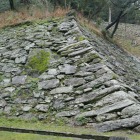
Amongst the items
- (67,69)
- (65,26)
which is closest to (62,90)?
(67,69)

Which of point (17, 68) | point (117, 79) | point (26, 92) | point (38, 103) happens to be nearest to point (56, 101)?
point (38, 103)

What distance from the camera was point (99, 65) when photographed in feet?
36.0

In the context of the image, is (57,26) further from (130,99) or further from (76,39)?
(130,99)

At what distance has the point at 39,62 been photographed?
39.7ft

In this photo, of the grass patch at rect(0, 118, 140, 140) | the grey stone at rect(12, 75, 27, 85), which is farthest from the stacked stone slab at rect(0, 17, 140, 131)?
the grass patch at rect(0, 118, 140, 140)

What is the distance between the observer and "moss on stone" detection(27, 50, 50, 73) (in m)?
11.8

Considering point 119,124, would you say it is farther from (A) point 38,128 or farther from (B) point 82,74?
(B) point 82,74

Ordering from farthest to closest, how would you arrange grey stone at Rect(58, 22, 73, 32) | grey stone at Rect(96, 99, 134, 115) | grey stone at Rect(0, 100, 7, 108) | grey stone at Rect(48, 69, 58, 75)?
1. grey stone at Rect(58, 22, 73, 32)
2. grey stone at Rect(48, 69, 58, 75)
3. grey stone at Rect(0, 100, 7, 108)
4. grey stone at Rect(96, 99, 134, 115)

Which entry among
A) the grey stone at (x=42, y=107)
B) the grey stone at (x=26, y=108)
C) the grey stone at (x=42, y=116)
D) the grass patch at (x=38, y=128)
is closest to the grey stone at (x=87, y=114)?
the grass patch at (x=38, y=128)

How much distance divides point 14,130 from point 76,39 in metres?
5.38

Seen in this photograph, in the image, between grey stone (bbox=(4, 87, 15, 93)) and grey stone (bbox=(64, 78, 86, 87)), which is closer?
grey stone (bbox=(64, 78, 86, 87))

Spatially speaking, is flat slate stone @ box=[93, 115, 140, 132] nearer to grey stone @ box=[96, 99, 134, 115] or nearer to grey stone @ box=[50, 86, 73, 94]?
grey stone @ box=[96, 99, 134, 115]

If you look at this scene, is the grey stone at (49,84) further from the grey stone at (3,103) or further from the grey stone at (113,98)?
the grey stone at (113,98)

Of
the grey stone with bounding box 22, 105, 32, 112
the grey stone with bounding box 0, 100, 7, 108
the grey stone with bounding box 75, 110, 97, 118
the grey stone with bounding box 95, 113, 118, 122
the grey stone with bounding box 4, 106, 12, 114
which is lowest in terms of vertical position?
the grey stone with bounding box 4, 106, 12, 114
